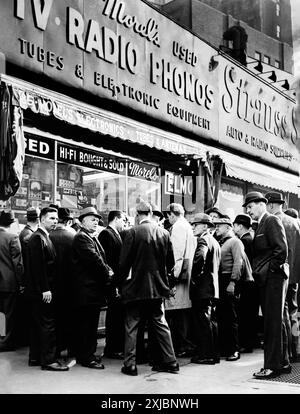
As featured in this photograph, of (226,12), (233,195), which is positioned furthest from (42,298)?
(226,12)

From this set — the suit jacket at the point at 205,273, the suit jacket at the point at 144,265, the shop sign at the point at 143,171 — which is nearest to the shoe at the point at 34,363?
the suit jacket at the point at 144,265

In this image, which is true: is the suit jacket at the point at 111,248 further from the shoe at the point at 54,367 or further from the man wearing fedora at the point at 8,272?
the shoe at the point at 54,367

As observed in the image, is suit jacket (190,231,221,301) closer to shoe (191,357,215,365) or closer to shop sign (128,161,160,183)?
shoe (191,357,215,365)

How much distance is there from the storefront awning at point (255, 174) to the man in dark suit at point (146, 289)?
6.04m

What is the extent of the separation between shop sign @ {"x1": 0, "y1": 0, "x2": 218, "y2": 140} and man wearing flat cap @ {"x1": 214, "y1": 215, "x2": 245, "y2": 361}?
11.0 ft

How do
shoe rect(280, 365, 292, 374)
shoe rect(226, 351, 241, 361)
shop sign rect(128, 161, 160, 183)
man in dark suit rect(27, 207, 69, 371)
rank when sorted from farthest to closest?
shop sign rect(128, 161, 160, 183) < shoe rect(226, 351, 241, 361) < man in dark suit rect(27, 207, 69, 371) < shoe rect(280, 365, 292, 374)

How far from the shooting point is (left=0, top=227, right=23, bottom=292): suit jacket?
701 centimetres

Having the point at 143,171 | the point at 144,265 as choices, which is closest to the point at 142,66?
the point at 143,171

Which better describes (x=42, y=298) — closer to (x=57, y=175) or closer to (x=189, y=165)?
(x=57, y=175)

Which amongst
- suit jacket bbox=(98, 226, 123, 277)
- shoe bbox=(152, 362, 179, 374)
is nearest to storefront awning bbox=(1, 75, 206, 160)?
suit jacket bbox=(98, 226, 123, 277)

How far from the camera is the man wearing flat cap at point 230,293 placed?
6852mm

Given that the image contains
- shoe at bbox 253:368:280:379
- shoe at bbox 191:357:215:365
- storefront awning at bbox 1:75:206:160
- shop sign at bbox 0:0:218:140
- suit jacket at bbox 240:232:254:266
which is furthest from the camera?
shop sign at bbox 0:0:218:140
